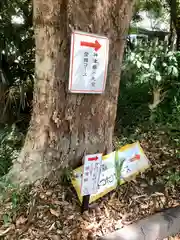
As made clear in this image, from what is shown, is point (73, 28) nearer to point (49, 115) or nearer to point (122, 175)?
point (49, 115)

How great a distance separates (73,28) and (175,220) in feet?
4.63

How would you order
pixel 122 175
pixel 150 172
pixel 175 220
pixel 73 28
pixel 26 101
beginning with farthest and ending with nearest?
1. pixel 26 101
2. pixel 150 172
3. pixel 122 175
4. pixel 175 220
5. pixel 73 28

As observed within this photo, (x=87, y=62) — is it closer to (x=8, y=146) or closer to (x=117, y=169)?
(x=117, y=169)

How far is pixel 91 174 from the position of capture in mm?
1505

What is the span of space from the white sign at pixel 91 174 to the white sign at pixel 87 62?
1.35ft

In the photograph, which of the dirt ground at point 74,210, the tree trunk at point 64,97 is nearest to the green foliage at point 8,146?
the tree trunk at point 64,97

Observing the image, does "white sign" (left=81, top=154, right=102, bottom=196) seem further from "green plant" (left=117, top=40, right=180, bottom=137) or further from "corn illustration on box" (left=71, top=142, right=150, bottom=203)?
"green plant" (left=117, top=40, right=180, bottom=137)

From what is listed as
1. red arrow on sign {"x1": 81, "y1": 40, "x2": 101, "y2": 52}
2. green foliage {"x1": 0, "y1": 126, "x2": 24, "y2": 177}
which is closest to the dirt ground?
green foliage {"x1": 0, "y1": 126, "x2": 24, "y2": 177}

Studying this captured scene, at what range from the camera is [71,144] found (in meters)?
1.68

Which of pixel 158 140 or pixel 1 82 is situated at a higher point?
pixel 1 82

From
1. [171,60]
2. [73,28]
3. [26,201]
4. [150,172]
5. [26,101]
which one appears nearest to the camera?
[73,28]

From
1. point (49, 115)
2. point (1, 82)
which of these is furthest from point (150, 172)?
point (1, 82)

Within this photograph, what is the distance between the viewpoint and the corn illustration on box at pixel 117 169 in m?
1.69

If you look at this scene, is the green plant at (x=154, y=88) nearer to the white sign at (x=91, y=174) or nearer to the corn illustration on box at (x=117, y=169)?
the corn illustration on box at (x=117, y=169)
